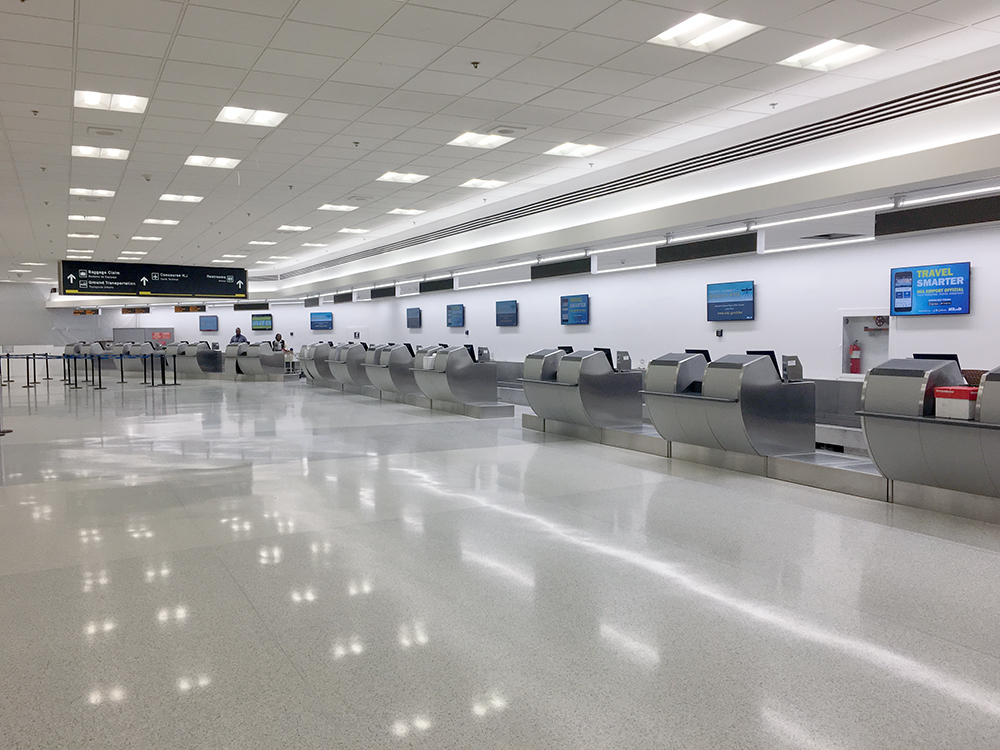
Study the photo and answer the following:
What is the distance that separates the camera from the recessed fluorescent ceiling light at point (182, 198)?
39.8 ft

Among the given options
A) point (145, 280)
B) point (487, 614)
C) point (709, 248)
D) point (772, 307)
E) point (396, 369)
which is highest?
point (145, 280)

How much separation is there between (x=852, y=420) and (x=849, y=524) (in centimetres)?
542

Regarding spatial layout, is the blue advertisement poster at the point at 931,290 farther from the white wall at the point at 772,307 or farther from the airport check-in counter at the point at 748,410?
the airport check-in counter at the point at 748,410

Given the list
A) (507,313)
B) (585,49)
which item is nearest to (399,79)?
(585,49)

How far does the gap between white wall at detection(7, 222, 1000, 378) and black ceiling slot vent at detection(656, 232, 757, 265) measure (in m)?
1.81

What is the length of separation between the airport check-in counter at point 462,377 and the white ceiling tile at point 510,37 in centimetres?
689

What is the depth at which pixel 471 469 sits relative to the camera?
294 inches

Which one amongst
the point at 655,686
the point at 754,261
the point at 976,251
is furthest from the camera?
the point at 754,261

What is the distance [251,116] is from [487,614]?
6559mm

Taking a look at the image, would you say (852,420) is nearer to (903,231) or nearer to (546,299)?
(903,231)

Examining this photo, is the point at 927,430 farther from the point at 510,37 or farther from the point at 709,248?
the point at 709,248

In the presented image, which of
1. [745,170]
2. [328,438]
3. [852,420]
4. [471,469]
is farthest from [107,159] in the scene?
[852,420]

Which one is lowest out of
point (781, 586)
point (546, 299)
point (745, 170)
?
point (781, 586)

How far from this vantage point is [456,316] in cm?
1973
